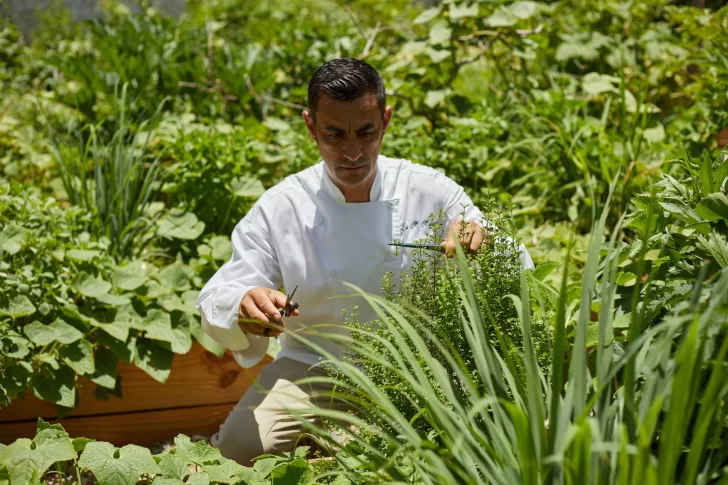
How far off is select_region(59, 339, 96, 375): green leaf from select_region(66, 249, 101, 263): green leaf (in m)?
0.30

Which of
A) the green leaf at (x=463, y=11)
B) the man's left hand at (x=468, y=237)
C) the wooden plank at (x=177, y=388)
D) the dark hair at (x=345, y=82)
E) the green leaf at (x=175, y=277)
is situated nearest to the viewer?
the man's left hand at (x=468, y=237)

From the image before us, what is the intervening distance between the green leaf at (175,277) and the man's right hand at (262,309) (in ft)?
2.84

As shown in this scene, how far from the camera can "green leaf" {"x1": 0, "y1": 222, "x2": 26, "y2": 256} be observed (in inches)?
102

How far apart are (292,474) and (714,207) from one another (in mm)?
1105

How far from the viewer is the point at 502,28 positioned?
13.2ft

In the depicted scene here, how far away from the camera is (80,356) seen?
100.0 inches

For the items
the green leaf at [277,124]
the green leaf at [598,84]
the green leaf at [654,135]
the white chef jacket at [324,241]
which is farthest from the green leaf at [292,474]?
the green leaf at [598,84]

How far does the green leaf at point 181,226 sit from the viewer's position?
3.18 m

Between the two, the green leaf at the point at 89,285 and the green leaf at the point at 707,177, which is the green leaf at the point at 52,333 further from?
the green leaf at the point at 707,177

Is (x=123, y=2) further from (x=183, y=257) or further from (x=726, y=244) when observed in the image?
(x=726, y=244)

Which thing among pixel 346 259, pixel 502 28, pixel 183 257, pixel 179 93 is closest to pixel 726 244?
pixel 346 259

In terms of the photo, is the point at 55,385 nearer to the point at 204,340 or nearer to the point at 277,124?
the point at 204,340

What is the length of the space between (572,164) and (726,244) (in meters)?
1.71

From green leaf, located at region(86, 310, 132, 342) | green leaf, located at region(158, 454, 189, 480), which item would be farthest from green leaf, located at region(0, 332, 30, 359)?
green leaf, located at region(158, 454, 189, 480)
